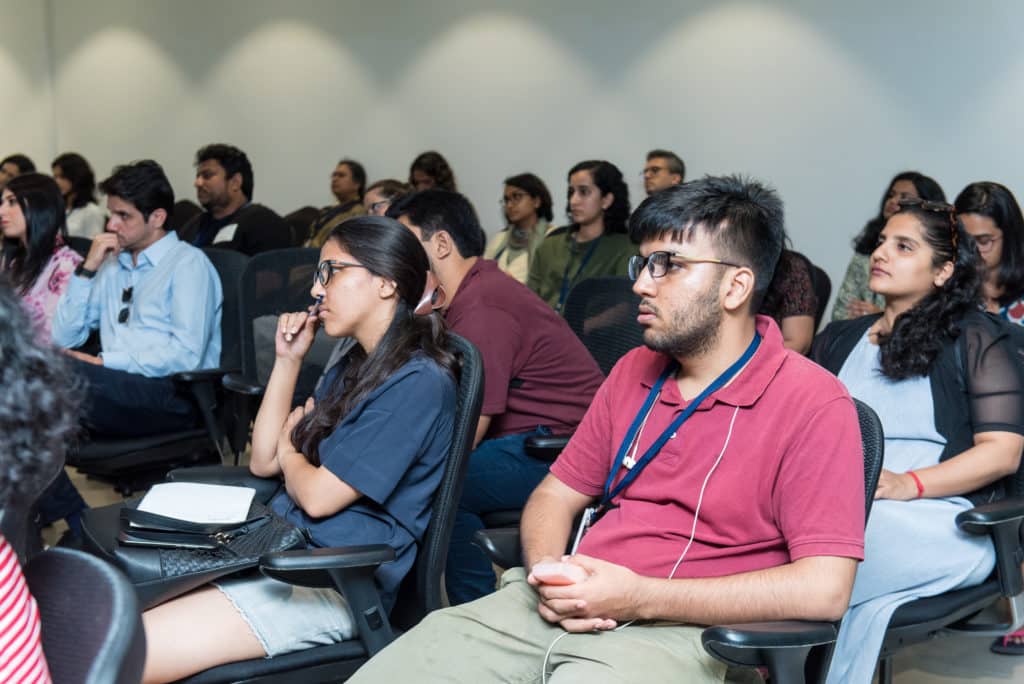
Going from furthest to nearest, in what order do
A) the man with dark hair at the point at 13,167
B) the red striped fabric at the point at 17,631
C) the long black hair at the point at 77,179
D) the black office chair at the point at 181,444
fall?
the man with dark hair at the point at 13,167 < the long black hair at the point at 77,179 < the black office chair at the point at 181,444 < the red striped fabric at the point at 17,631

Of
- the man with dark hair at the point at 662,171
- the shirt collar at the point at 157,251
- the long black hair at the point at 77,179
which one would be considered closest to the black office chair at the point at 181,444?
the shirt collar at the point at 157,251

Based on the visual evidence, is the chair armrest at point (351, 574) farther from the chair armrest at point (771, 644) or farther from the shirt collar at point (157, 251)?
the shirt collar at point (157, 251)

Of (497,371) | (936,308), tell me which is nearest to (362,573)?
(497,371)

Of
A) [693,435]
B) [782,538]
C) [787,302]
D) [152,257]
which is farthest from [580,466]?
[152,257]

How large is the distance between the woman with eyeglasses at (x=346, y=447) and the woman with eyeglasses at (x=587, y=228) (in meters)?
2.74

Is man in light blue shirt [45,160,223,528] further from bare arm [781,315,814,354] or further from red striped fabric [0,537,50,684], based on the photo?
red striped fabric [0,537,50,684]

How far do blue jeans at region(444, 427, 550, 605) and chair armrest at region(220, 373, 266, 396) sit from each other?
687 millimetres

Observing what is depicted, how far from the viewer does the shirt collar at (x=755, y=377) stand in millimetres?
1637

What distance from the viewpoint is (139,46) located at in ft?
27.9

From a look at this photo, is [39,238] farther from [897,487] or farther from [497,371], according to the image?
[897,487]

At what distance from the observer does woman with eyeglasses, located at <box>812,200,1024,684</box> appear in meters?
2.03

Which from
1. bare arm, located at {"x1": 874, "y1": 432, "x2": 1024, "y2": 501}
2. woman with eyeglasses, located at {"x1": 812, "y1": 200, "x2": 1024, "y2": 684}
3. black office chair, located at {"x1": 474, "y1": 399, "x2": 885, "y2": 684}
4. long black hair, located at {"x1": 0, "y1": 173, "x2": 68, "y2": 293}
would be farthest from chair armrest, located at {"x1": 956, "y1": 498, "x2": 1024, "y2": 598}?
long black hair, located at {"x1": 0, "y1": 173, "x2": 68, "y2": 293}

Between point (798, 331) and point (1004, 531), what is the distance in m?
1.64

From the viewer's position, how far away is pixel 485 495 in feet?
8.66
